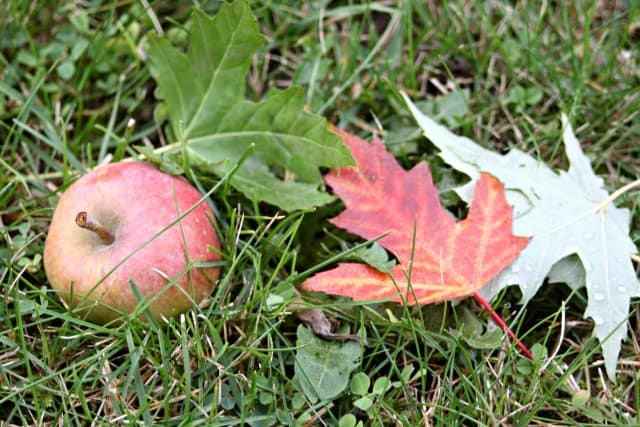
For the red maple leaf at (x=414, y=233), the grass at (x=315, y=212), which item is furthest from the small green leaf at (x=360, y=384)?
the red maple leaf at (x=414, y=233)

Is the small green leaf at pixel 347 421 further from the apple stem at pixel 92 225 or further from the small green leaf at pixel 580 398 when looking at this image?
the apple stem at pixel 92 225

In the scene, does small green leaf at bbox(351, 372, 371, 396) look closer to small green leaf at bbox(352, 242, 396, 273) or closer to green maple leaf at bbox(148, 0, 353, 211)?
small green leaf at bbox(352, 242, 396, 273)

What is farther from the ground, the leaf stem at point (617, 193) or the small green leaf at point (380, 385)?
the leaf stem at point (617, 193)

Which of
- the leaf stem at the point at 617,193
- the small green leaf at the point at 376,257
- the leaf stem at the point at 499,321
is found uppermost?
the leaf stem at the point at 617,193

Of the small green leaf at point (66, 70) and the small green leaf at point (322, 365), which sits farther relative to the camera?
the small green leaf at point (66, 70)

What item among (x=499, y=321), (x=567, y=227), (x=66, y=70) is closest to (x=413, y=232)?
(x=499, y=321)

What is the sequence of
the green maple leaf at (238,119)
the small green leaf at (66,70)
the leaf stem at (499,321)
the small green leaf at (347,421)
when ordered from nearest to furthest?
the small green leaf at (347,421) → the leaf stem at (499,321) → the green maple leaf at (238,119) → the small green leaf at (66,70)

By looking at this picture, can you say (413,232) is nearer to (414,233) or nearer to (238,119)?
(414,233)

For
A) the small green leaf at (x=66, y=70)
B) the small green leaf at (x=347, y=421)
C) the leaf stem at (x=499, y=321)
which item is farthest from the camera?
the small green leaf at (x=66, y=70)
